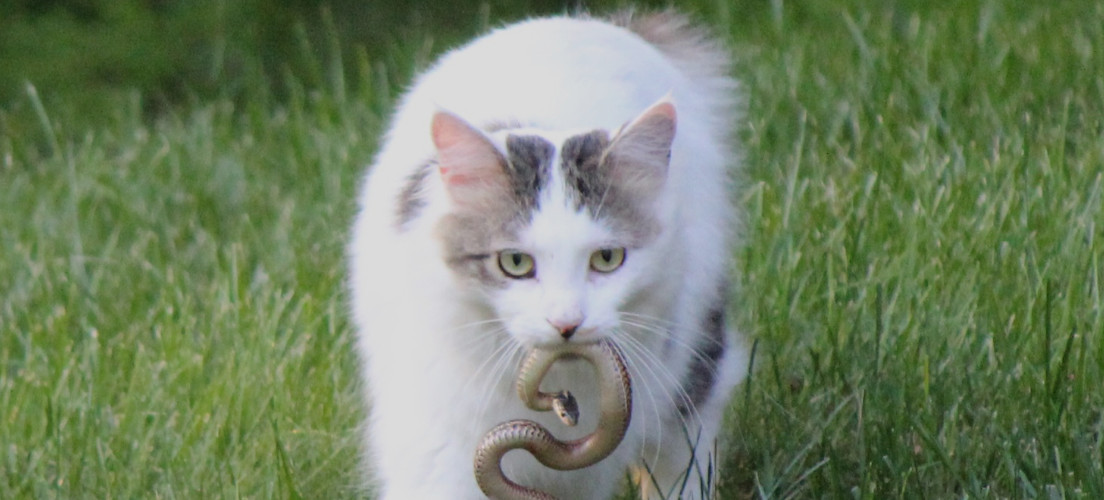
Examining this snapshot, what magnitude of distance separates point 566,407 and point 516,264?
26 centimetres

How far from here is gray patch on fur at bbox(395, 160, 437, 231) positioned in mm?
2617

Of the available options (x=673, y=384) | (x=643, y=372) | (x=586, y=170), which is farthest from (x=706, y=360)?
(x=586, y=170)

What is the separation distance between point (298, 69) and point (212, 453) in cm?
412

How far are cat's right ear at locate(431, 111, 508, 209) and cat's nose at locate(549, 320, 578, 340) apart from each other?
0.93 ft

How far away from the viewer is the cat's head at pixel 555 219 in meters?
2.36

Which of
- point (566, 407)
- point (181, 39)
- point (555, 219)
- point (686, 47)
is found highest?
point (555, 219)

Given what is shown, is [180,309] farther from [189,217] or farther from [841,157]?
[841,157]

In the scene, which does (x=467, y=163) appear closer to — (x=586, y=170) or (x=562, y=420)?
(x=586, y=170)

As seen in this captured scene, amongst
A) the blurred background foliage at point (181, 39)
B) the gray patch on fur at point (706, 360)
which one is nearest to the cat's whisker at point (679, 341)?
the gray patch on fur at point (706, 360)

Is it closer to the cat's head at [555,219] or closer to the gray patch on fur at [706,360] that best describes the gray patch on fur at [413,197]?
the cat's head at [555,219]

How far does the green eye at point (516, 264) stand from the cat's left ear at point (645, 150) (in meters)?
0.23

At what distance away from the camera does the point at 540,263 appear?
7.81 feet

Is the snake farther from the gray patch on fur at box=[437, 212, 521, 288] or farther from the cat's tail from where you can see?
the cat's tail

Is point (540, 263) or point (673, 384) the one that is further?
point (673, 384)
